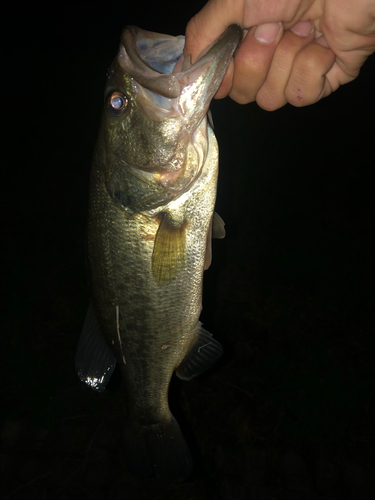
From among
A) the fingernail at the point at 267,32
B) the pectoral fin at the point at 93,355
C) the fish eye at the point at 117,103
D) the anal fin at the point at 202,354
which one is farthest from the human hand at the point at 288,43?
the pectoral fin at the point at 93,355

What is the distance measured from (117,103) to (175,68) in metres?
0.21

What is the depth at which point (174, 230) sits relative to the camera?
1.09 meters

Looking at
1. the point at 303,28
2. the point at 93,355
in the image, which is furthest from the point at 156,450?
the point at 303,28

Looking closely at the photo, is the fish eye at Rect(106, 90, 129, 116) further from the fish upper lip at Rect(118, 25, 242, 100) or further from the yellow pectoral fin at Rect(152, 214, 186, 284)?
the yellow pectoral fin at Rect(152, 214, 186, 284)

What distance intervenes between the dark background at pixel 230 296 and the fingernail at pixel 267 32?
8.11ft

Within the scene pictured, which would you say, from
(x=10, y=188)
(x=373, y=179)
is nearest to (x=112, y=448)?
(x=10, y=188)

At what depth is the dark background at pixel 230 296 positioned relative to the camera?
2803mm

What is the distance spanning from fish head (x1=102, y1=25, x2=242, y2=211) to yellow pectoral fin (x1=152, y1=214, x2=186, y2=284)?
110mm

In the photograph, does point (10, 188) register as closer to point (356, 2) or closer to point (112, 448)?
point (112, 448)

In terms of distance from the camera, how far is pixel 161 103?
3.14ft

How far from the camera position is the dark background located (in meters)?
2.80

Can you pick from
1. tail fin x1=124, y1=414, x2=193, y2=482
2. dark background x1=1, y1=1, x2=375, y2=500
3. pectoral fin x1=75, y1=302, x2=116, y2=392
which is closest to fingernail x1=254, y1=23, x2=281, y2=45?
pectoral fin x1=75, y1=302, x2=116, y2=392

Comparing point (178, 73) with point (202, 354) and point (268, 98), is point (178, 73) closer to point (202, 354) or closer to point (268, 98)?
point (268, 98)

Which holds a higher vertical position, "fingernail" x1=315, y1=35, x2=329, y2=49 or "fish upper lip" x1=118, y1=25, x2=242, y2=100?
"fingernail" x1=315, y1=35, x2=329, y2=49
